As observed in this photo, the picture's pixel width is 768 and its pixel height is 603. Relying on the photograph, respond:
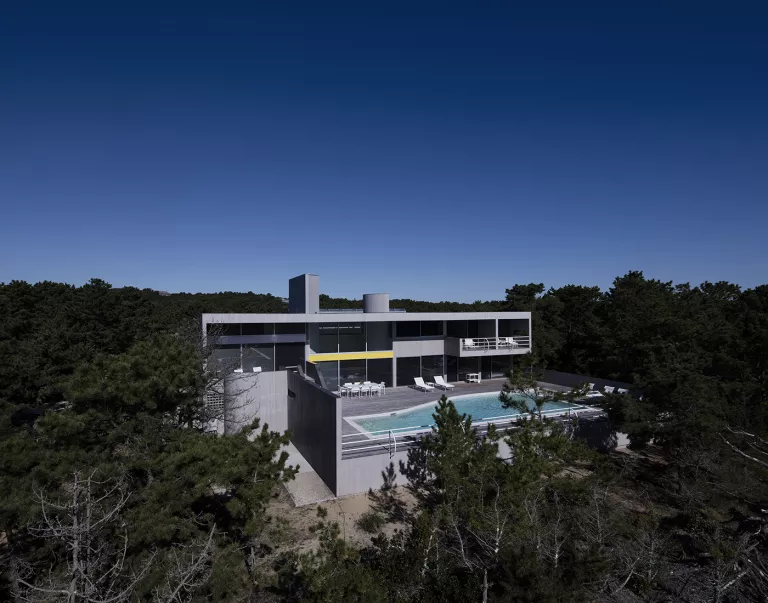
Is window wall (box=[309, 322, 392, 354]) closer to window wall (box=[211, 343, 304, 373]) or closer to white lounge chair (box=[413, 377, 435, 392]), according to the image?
window wall (box=[211, 343, 304, 373])

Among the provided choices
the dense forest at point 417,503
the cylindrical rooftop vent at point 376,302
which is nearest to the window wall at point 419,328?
the cylindrical rooftop vent at point 376,302

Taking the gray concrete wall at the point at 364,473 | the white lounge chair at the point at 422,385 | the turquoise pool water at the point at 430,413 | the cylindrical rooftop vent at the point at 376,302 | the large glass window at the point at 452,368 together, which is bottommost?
the gray concrete wall at the point at 364,473

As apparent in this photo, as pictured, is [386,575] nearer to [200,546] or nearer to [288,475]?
[288,475]

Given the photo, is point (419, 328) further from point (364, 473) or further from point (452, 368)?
point (364, 473)

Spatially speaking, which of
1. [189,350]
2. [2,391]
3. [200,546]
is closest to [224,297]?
[2,391]

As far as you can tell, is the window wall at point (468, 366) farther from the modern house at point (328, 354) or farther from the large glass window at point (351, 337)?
the large glass window at point (351, 337)
